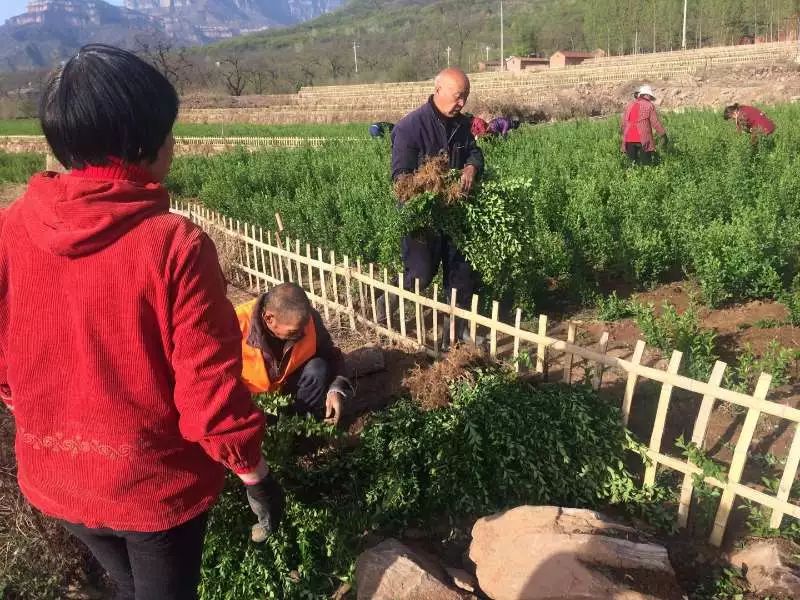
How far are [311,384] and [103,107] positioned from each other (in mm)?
2397

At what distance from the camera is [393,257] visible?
600 cm

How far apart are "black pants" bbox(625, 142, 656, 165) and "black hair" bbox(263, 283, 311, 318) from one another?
8507 mm

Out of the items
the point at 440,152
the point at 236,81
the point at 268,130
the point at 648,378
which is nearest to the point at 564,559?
the point at 648,378

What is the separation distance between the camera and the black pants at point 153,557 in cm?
160

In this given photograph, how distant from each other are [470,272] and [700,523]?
239 cm

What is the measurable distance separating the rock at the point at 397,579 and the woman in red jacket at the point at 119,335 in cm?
114

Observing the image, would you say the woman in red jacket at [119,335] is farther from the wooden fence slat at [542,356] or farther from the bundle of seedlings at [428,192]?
the bundle of seedlings at [428,192]

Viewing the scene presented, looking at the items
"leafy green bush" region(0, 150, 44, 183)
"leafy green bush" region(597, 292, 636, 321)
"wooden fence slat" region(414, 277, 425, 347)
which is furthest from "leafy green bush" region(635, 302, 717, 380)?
"leafy green bush" region(0, 150, 44, 183)

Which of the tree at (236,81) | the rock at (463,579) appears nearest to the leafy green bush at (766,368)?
the rock at (463,579)

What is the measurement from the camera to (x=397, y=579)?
261 centimetres

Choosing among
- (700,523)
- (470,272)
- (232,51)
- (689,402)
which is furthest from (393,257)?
(232,51)

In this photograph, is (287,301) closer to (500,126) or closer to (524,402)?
(524,402)

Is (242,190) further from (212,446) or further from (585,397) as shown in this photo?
(212,446)

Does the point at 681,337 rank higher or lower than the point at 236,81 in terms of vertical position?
lower
